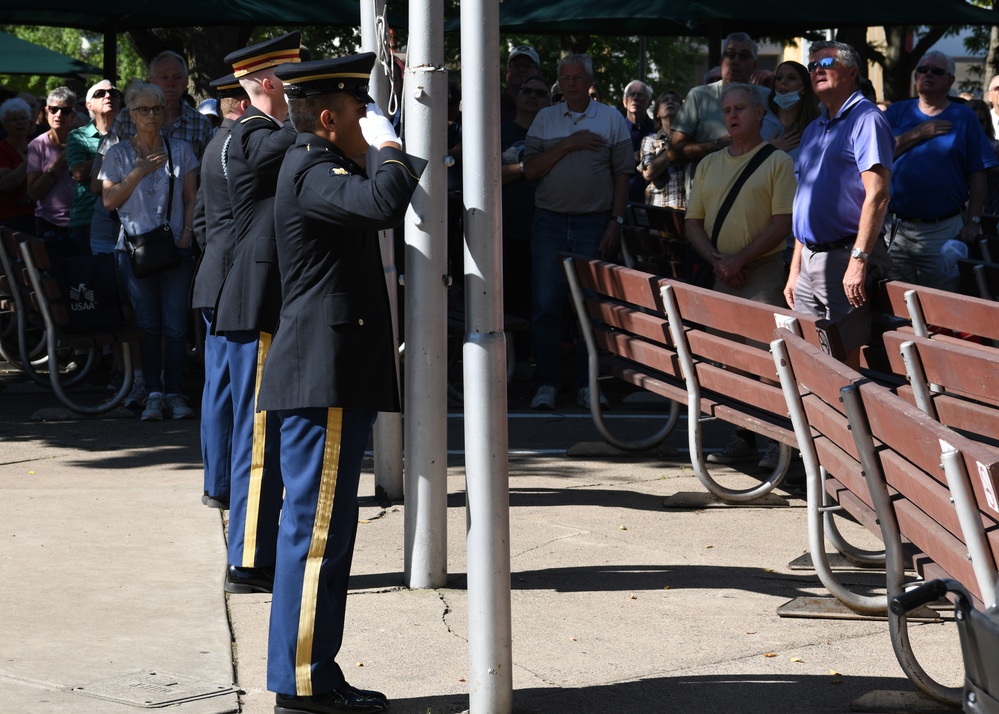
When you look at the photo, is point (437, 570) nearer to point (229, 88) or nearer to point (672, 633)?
point (672, 633)

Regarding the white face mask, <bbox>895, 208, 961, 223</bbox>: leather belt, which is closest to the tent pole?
the white face mask

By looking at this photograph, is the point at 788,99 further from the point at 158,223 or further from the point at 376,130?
the point at 376,130

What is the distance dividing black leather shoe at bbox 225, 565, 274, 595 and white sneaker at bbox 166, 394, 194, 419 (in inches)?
152

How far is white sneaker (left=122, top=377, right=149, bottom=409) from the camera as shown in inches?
374

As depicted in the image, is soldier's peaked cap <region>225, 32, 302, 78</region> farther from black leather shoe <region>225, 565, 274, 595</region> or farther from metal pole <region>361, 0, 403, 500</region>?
black leather shoe <region>225, 565, 274, 595</region>

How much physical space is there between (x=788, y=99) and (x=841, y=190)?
2.46 m

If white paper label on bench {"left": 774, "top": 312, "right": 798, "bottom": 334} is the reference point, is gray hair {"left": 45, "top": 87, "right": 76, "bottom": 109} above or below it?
above

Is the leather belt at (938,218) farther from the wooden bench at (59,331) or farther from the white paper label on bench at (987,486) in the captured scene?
the white paper label on bench at (987,486)

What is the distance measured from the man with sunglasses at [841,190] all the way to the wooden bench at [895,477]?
184cm

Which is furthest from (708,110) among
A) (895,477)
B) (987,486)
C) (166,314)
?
(987,486)

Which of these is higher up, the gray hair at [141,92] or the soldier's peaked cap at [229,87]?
the gray hair at [141,92]

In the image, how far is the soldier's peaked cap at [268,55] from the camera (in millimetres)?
5527

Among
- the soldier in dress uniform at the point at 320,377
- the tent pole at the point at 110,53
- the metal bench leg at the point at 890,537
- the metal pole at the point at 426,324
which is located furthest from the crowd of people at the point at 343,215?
the tent pole at the point at 110,53

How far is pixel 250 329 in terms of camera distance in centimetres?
530
